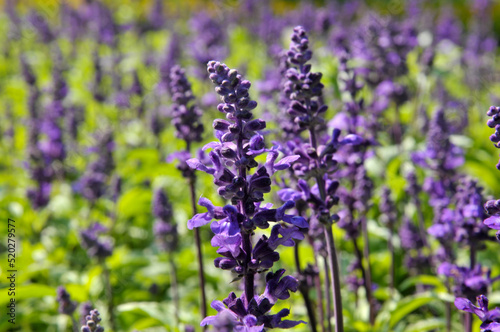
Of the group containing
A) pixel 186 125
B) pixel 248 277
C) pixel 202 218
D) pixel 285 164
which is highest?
pixel 186 125

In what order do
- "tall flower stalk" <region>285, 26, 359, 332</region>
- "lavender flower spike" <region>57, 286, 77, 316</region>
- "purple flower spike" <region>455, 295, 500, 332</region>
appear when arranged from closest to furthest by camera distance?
"purple flower spike" <region>455, 295, 500, 332</region> → "tall flower stalk" <region>285, 26, 359, 332</region> → "lavender flower spike" <region>57, 286, 77, 316</region>

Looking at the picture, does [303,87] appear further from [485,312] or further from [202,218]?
[485,312]

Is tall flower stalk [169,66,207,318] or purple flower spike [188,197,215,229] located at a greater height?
tall flower stalk [169,66,207,318]

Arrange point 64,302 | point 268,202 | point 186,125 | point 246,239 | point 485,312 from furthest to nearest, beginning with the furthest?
point 268,202 < point 186,125 < point 64,302 < point 246,239 < point 485,312

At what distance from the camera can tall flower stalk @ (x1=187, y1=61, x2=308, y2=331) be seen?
2371 mm

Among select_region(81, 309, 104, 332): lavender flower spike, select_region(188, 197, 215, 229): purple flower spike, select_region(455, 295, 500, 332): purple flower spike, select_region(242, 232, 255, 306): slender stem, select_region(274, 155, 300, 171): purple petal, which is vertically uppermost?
select_region(274, 155, 300, 171): purple petal

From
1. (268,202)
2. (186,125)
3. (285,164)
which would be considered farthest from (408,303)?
(186,125)

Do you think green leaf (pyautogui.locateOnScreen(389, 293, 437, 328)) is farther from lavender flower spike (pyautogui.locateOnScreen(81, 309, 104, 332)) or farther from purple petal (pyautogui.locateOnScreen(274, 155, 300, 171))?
lavender flower spike (pyautogui.locateOnScreen(81, 309, 104, 332))

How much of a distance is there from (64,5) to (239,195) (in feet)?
58.8

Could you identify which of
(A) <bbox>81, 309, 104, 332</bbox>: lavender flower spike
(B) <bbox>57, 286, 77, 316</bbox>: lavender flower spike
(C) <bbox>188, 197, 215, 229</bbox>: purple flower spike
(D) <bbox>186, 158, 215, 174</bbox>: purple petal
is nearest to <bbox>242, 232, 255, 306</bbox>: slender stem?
(C) <bbox>188, 197, 215, 229</bbox>: purple flower spike

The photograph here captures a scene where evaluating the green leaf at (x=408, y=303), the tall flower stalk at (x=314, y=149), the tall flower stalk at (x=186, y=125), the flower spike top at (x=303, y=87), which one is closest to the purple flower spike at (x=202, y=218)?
the tall flower stalk at (x=314, y=149)

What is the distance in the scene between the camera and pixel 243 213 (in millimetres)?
2441

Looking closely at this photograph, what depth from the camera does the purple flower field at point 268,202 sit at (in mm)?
2473

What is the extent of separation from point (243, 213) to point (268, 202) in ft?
6.45
